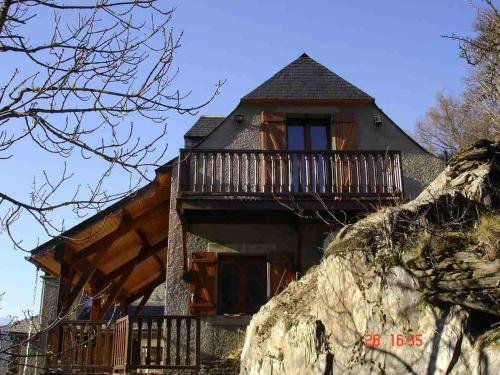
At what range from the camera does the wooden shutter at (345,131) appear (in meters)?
12.9

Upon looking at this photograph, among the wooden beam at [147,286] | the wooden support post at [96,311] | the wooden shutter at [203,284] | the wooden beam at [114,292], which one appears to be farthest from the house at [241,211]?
the wooden beam at [147,286]

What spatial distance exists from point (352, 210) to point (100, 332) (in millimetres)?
5150

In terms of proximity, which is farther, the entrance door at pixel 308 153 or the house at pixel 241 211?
the entrance door at pixel 308 153

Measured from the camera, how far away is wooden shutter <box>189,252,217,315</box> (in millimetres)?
11219

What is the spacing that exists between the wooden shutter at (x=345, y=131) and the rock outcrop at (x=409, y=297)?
419cm

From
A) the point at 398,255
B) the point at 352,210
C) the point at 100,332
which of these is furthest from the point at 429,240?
the point at 100,332

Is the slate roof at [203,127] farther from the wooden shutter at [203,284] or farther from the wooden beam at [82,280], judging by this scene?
the wooden beam at [82,280]

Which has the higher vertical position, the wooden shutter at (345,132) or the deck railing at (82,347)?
the wooden shutter at (345,132)

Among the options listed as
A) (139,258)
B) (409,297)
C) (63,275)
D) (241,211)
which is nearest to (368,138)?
(241,211)

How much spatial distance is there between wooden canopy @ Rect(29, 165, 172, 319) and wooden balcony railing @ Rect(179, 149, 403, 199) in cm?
81

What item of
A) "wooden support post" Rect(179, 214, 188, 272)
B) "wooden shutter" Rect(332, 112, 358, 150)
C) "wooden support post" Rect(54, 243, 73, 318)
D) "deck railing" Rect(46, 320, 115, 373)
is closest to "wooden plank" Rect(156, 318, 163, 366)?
"deck railing" Rect(46, 320, 115, 373)

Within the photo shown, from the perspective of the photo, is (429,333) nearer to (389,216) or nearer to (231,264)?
(389,216)

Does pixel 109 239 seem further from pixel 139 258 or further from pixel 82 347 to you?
pixel 139 258

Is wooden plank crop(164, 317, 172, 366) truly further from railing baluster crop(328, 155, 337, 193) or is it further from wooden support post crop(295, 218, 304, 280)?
railing baluster crop(328, 155, 337, 193)
